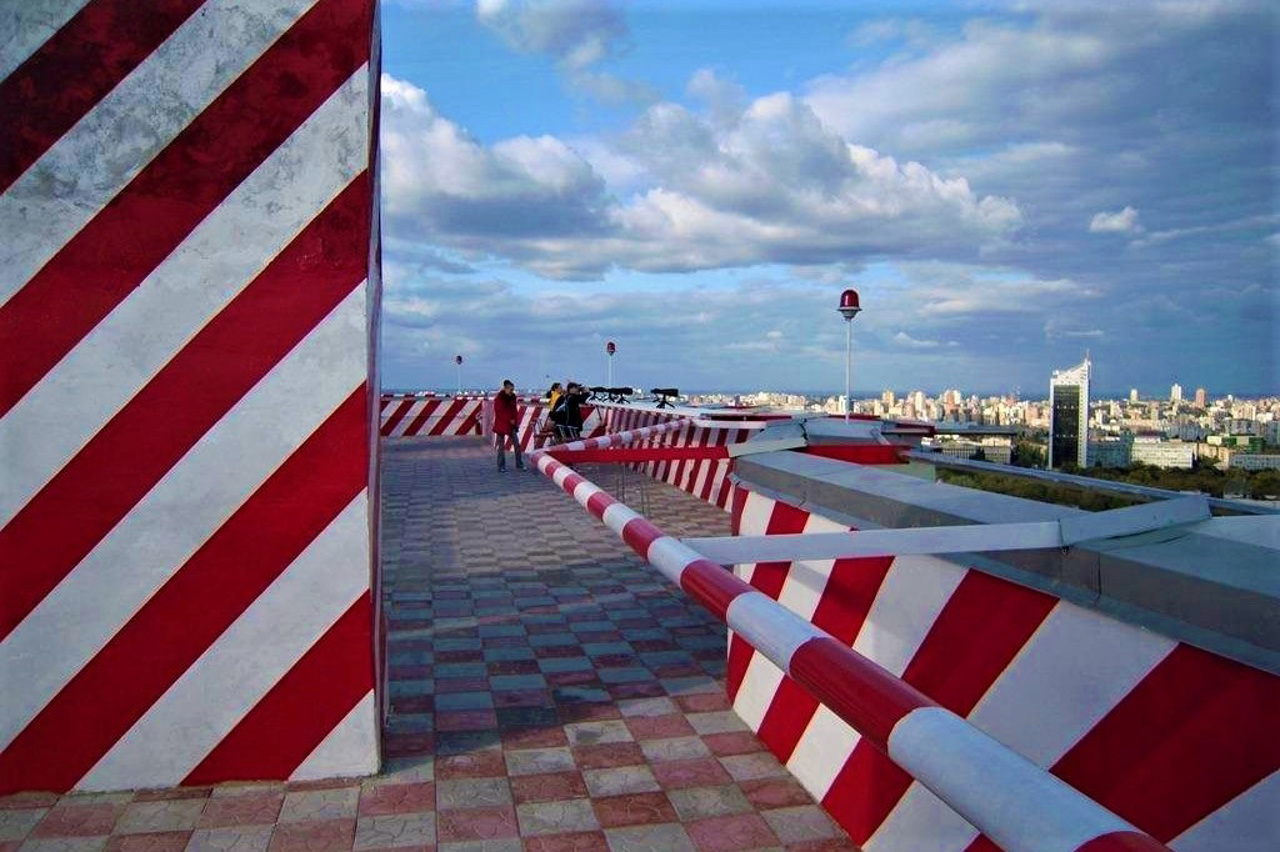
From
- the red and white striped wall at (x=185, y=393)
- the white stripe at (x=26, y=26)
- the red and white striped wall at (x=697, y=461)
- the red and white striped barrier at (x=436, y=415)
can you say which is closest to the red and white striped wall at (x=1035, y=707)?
the red and white striped wall at (x=185, y=393)

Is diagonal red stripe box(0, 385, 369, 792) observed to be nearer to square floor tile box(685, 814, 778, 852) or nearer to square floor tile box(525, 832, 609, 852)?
square floor tile box(525, 832, 609, 852)

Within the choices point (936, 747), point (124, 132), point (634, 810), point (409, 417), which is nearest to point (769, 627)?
point (936, 747)

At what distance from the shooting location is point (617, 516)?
2691 millimetres

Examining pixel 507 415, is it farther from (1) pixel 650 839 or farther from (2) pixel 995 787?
(2) pixel 995 787

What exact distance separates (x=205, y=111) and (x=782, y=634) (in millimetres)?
2865

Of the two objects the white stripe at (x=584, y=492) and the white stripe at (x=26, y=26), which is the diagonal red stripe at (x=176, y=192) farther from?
the white stripe at (x=584, y=492)

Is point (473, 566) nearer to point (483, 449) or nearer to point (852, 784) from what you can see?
point (852, 784)

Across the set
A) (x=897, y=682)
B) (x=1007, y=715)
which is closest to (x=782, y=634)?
(x=897, y=682)

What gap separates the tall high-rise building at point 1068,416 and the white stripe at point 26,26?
3967 mm

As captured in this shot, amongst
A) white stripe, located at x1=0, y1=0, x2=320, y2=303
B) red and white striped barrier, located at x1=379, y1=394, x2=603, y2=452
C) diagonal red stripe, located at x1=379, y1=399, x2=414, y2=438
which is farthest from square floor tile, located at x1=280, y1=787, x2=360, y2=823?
diagonal red stripe, located at x1=379, y1=399, x2=414, y2=438

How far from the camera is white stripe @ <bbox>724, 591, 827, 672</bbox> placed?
55.6 inches

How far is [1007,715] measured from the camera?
2350mm

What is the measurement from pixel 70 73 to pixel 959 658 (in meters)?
3.32

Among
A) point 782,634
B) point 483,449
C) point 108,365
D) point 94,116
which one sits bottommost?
point 483,449
